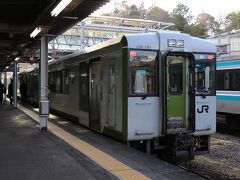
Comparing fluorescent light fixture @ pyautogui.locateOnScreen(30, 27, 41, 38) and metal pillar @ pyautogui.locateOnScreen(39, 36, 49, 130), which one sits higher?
fluorescent light fixture @ pyautogui.locateOnScreen(30, 27, 41, 38)

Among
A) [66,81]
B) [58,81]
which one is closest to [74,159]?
[66,81]

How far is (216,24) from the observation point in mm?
69125

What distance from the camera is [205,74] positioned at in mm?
9609

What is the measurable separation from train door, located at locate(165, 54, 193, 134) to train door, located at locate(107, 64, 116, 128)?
52.1 inches

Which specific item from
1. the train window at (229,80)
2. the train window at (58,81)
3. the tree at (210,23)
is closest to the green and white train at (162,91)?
the train window at (229,80)

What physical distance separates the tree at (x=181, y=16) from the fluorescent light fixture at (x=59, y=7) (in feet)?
196

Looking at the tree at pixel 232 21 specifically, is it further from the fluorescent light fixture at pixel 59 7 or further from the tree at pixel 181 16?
the fluorescent light fixture at pixel 59 7

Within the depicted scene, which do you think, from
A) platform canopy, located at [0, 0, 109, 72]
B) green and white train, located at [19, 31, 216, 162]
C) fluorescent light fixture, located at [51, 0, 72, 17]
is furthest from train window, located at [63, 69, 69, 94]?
green and white train, located at [19, 31, 216, 162]

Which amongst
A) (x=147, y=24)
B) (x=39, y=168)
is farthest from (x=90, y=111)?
(x=147, y=24)

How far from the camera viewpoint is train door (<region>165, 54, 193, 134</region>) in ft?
29.7

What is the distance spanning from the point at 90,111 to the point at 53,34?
2.85m

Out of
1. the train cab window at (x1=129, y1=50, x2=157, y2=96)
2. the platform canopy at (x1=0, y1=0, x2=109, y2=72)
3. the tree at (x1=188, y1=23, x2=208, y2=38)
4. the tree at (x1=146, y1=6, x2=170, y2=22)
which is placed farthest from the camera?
the tree at (x1=146, y1=6, x2=170, y2=22)

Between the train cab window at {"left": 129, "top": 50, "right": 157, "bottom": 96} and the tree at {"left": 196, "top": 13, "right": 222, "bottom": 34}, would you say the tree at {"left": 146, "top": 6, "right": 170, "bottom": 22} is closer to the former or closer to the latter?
the tree at {"left": 196, "top": 13, "right": 222, "bottom": 34}

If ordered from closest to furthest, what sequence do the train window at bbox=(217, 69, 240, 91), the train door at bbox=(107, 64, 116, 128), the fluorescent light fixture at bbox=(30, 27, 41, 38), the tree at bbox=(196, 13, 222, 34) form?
the train door at bbox=(107, 64, 116, 128)
the fluorescent light fixture at bbox=(30, 27, 41, 38)
the train window at bbox=(217, 69, 240, 91)
the tree at bbox=(196, 13, 222, 34)
